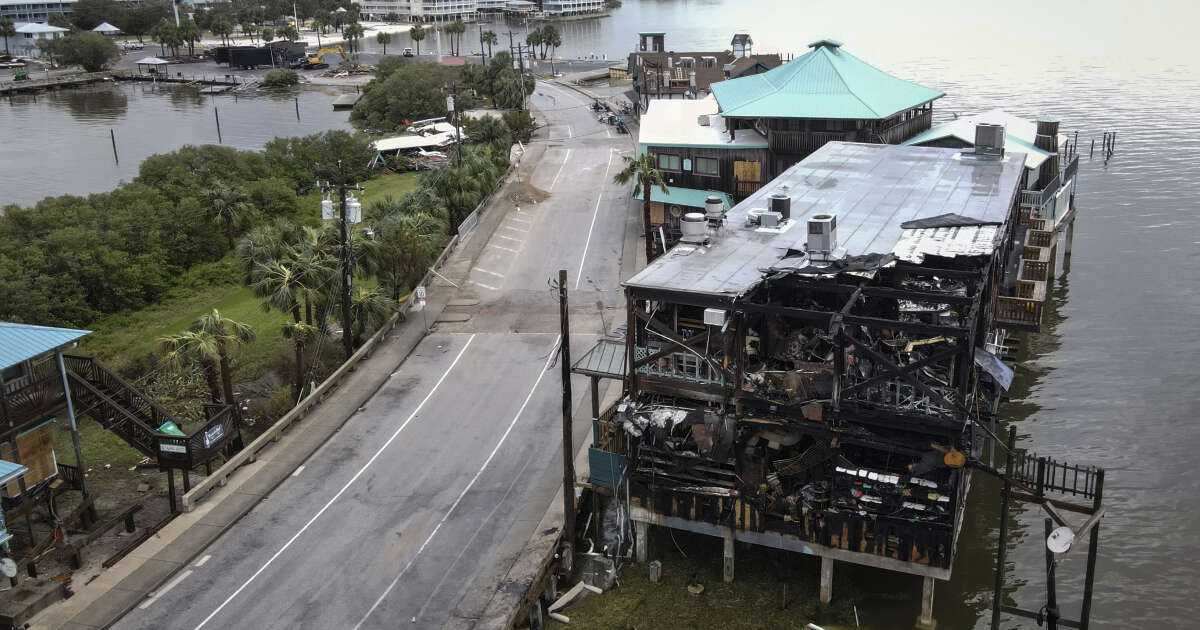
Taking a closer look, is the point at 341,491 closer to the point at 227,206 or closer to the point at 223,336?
the point at 223,336

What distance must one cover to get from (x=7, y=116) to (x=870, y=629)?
16687 centimetres

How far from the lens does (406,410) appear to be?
136 ft

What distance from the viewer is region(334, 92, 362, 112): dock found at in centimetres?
15288

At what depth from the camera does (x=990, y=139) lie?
5200cm

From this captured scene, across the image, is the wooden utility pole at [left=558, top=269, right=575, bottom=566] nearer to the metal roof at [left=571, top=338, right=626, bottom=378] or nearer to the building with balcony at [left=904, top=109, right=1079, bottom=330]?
the metal roof at [left=571, top=338, right=626, bottom=378]

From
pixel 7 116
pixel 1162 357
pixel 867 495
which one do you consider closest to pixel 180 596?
pixel 867 495

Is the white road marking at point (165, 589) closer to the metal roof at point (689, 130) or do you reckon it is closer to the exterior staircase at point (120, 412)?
the exterior staircase at point (120, 412)

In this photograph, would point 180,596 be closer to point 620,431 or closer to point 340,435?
point 340,435

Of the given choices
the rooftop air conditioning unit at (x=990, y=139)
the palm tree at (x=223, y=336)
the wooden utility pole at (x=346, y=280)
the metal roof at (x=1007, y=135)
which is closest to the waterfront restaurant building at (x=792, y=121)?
the metal roof at (x=1007, y=135)

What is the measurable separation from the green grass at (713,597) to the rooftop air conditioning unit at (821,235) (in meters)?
9.55

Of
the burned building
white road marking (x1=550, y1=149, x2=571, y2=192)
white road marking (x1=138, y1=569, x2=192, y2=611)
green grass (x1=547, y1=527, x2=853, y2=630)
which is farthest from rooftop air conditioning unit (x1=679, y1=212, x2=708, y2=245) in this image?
A: white road marking (x1=550, y1=149, x2=571, y2=192)

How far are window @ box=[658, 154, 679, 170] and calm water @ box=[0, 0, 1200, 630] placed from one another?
2403 cm

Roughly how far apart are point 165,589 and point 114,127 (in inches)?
5262

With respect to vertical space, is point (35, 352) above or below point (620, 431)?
above
